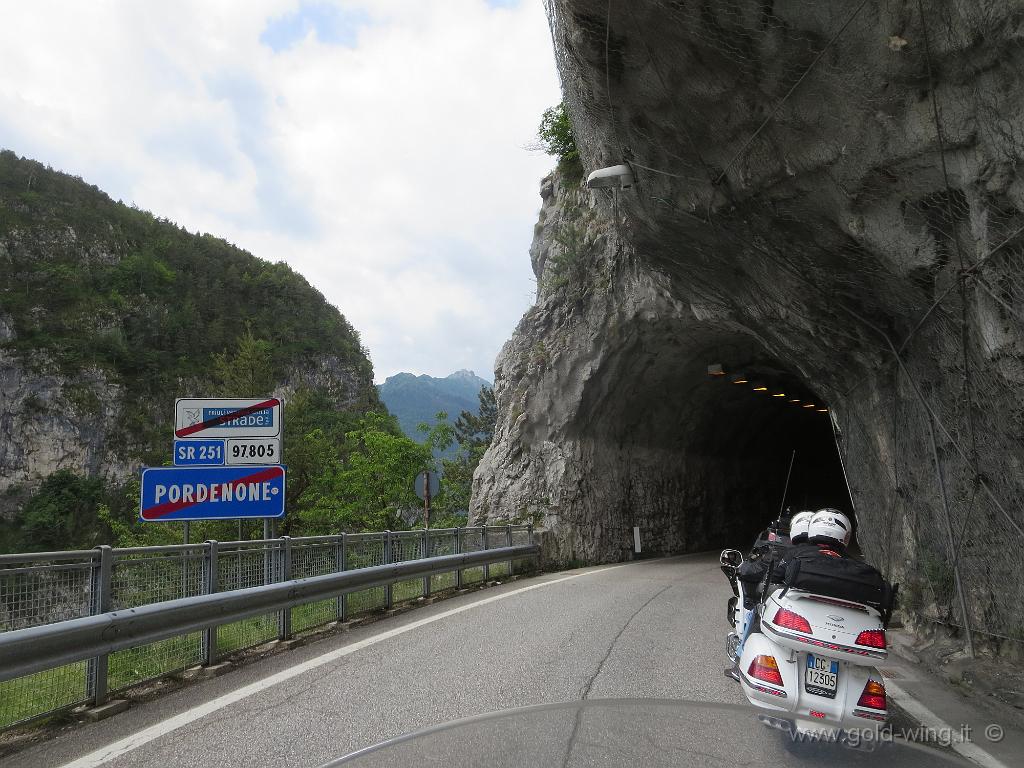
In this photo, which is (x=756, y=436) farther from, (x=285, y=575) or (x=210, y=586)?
(x=210, y=586)

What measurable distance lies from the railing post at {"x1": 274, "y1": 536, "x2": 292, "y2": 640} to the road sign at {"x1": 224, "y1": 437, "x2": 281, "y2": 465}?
2.08 m

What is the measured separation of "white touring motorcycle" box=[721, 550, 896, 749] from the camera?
3842 millimetres

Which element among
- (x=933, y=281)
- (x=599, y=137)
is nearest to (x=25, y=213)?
(x=599, y=137)

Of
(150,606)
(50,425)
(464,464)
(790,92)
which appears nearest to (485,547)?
(150,606)

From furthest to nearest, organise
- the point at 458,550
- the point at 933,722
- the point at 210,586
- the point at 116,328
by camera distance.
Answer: the point at 116,328, the point at 458,550, the point at 210,586, the point at 933,722

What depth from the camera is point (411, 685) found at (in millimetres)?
5652

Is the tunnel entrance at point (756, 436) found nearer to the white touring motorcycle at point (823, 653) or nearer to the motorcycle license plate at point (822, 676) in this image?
the white touring motorcycle at point (823, 653)

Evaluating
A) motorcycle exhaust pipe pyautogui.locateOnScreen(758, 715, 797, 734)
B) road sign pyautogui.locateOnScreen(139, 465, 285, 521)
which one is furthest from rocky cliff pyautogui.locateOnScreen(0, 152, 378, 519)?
motorcycle exhaust pipe pyautogui.locateOnScreen(758, 715, 797, 734)

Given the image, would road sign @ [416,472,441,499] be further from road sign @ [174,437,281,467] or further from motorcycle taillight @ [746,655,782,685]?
motorcycle taillight @ [746,655,782,685]

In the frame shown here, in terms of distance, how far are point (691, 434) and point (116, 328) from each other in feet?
248

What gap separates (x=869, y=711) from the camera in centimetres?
379

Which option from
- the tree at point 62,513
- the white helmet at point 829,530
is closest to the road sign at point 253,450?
the white helmet at point 829,530

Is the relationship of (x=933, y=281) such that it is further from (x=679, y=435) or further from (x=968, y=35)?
(x=679, y=435)

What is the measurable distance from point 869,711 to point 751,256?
847cm
